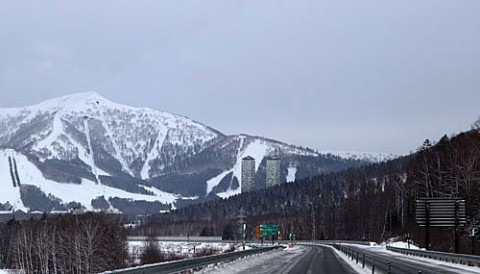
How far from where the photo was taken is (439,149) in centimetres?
11419

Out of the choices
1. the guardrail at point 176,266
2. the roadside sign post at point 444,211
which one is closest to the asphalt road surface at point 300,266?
the guardrail at point 176,266

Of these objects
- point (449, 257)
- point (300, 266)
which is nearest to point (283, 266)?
point (300, 266)

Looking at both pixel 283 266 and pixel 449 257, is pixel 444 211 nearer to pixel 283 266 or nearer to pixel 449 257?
pixel 449 257

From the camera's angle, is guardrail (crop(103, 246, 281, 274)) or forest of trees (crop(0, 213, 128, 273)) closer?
guardrail (crop(103, 246, 281, 274))

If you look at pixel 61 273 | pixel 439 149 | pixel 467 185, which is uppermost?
pixel 439 149

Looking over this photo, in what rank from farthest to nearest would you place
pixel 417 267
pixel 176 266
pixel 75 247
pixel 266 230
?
1. pixel 266 230
2. pixel 75 247
3. pixel 417 267
4. pixel 176 266

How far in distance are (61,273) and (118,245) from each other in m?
10.2

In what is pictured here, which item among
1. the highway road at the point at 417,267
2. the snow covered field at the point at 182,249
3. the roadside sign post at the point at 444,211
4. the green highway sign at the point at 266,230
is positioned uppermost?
the roadside sign post at the point at 444,211

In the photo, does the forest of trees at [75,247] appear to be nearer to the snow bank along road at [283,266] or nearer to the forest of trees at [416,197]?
the snow bank along road at [283,266]

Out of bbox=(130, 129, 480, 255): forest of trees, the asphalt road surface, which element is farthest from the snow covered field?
the asphalt road surface

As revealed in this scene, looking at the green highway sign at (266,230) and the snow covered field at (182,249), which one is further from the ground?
→ the green highway sign at (266,230)

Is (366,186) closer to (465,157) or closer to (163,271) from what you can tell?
(465,157)

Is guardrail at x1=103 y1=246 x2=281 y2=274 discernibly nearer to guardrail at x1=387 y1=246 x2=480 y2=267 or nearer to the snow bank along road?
the snow bank along road

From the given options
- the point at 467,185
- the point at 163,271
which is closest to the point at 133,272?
the point at 163,271
